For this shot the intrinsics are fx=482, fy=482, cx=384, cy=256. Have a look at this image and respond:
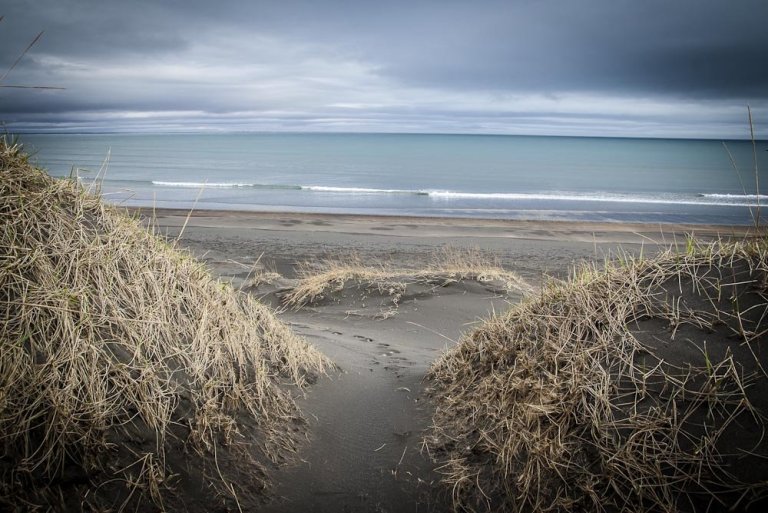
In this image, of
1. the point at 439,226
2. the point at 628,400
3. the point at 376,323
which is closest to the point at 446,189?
the point at 439,226

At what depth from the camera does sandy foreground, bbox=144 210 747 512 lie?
3273 mm

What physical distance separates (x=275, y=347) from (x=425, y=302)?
5.52m

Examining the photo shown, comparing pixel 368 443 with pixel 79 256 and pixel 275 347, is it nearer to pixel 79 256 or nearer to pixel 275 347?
pixel 275 347

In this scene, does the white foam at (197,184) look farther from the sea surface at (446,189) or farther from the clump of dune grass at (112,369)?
the clump of dune grass at (112,369)

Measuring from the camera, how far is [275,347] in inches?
176

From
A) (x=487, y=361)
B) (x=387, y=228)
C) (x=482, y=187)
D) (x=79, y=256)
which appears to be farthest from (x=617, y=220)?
(x=79, y=256)

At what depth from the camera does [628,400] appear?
9.12 feet

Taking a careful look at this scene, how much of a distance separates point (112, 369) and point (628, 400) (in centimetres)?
304

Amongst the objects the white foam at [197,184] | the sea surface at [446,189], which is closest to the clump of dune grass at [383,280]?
the sea surface at [446,189]

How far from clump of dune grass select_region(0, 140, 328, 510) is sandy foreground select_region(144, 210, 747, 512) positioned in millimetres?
421

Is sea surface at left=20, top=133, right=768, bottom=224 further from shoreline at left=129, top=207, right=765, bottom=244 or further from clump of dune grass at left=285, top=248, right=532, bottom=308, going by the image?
clump of dune grass at left=285, top=248, right=532, bottom=308

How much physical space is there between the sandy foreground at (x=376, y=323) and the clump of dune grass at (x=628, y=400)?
17.5 inches


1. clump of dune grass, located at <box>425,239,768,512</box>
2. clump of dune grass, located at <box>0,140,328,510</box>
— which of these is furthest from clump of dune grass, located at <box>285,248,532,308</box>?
clump of dune grass, located at <box>425,239,768,512</box>

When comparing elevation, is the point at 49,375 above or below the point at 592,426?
above
